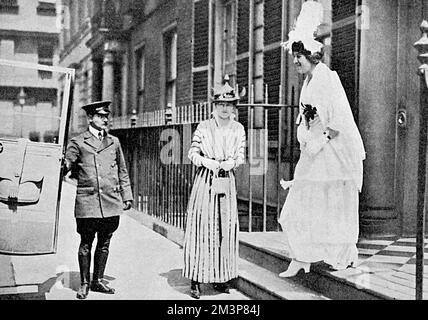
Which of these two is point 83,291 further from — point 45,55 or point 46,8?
point 46,8

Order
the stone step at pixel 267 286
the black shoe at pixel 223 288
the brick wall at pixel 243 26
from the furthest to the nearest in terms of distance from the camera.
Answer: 1. the brick wall at pixel 243 26
2. the black shoe at pixel 223 288
3. the stone step at pixel 267 286

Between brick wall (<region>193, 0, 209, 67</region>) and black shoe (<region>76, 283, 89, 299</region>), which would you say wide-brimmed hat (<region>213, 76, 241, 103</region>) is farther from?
brick wall (<region>193, 0, 209, 67</region>)

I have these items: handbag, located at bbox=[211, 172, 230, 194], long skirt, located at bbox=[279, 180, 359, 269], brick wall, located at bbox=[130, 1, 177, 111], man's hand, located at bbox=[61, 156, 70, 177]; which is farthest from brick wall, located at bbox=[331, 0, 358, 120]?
brick wall, located at bbox=[130, 1, 177, 111]

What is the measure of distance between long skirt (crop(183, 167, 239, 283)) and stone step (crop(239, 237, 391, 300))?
287mm

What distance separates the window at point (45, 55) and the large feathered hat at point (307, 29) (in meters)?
1.92

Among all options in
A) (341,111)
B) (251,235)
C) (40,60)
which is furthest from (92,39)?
(341,111)

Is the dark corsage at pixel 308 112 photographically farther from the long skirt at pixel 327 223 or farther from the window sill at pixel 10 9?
the window sill at pixel 10 9

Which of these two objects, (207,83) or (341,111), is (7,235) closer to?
(341,111)

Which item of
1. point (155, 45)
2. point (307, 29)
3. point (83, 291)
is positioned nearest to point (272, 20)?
point (307, 29)

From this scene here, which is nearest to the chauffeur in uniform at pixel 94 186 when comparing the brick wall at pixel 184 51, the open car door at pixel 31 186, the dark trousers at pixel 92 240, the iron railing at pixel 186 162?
the dark trousers at pixel 92 240

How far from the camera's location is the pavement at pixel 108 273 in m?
3.72

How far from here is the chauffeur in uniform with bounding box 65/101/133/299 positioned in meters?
3.67

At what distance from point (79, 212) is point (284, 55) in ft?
9.08

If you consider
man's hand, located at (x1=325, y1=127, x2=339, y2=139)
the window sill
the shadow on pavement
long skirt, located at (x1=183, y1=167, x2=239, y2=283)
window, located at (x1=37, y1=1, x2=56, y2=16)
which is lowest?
the shadow on pavement
